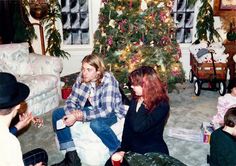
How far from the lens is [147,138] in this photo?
3.05m

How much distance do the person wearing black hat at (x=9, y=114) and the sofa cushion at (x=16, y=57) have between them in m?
3.12

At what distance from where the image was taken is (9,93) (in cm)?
218

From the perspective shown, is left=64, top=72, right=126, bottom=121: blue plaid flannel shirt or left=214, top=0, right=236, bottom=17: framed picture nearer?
left=64, top=72, right=126, bottom=121: blue plaid flannel shirt

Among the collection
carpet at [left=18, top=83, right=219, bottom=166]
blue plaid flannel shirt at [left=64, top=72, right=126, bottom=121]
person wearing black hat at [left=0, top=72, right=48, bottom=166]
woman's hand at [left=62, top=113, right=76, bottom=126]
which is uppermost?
person wearing black hat at [left=0, top=72, right=48, bottom=166]

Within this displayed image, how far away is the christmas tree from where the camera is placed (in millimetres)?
5402

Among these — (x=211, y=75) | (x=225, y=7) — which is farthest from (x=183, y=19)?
(x=211, y=75)

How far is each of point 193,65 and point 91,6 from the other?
2362 mm

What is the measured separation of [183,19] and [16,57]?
3.50 meters

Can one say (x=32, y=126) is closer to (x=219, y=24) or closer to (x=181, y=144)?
(x=181, y=144)

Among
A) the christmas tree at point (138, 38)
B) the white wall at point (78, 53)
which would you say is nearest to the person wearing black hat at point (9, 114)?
the christmas tree at point (138, 38)

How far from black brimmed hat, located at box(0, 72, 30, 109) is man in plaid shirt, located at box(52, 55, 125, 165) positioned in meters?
1.29

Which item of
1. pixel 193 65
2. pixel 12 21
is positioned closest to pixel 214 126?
pixel 193 65

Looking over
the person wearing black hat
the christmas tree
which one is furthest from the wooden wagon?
the person wearing black hat

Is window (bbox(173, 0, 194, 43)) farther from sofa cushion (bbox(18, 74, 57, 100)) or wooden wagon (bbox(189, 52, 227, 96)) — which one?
sofa cushion (bbox(18, 74, 57, 100))
